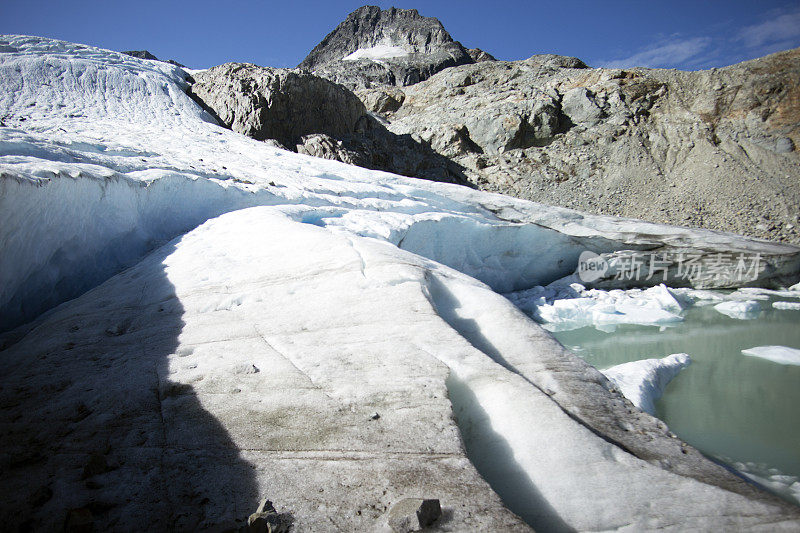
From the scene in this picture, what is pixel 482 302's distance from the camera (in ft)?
9.05

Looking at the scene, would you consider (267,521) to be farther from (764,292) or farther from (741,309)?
(764,292)

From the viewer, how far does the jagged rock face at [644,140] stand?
13609mm

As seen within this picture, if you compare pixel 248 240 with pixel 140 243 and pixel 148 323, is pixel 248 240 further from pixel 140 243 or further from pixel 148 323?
pixel 140 243

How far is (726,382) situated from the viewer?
12.6 ft

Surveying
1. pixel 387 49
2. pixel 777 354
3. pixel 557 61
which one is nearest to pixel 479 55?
pixel 387 49

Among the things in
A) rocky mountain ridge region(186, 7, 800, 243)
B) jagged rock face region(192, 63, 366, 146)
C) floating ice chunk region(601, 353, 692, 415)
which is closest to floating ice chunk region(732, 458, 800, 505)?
floating ice chunk region(601, 353, 692, 415)

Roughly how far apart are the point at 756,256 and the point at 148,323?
8.88 meters

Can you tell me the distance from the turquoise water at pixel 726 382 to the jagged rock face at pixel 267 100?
1031cm

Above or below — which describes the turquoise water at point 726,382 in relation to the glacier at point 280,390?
below

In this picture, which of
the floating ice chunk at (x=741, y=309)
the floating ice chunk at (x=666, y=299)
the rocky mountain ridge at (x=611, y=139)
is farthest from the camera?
the rocky mountain ridge at (x=611, y=139)

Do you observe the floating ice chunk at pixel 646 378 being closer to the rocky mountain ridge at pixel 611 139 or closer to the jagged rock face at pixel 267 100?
the rocky mountain ridge at pixel 611 139

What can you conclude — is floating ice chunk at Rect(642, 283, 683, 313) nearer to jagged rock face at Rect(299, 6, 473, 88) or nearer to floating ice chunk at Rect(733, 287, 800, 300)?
floating ice chunk at Rect(733, 287, 800, 300)

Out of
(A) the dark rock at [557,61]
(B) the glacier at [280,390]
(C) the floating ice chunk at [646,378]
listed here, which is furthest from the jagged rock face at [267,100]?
(A) the dark rock at [557,61]

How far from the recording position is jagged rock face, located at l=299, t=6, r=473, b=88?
110ft
